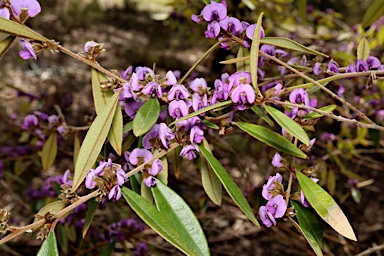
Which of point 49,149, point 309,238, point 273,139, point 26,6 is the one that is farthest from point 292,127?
point 49,149

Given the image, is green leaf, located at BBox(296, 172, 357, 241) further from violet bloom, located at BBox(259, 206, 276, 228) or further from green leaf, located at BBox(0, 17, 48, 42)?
green leaf, located at BBox(0, 17, 48, 42)

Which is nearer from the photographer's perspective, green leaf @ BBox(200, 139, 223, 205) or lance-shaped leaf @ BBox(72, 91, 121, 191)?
lance-shaped leaf @ BBox(72, 91, 121, 191)

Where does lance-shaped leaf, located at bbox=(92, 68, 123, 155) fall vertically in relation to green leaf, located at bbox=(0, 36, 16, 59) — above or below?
below

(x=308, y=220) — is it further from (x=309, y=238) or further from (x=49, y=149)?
(x=49, y=149)

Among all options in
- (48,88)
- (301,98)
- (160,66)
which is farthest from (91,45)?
(160,66)

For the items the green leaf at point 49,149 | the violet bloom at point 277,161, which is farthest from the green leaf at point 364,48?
the green leaf at point 49,149

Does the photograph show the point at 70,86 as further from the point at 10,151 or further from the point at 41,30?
the point at 10,151

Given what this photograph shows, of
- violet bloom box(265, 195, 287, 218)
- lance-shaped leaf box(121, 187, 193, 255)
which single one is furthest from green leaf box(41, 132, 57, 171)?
violet bloom box(265, 195, 287, 218)
